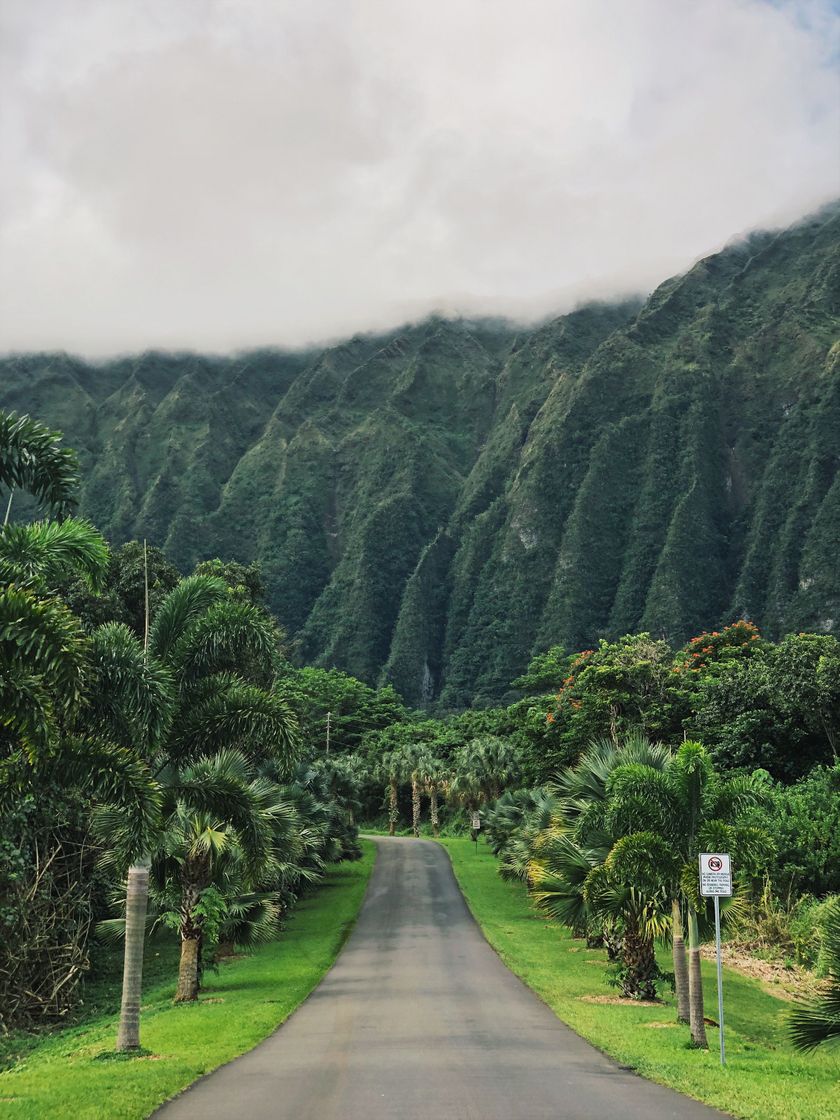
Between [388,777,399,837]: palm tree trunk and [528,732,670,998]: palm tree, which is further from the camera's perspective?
[388,777,399,837]: palm tree trunk

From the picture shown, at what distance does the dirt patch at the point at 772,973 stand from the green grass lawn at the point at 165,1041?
433 inches

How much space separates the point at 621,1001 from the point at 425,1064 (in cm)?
802

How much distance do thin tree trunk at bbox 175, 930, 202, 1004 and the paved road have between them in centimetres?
279

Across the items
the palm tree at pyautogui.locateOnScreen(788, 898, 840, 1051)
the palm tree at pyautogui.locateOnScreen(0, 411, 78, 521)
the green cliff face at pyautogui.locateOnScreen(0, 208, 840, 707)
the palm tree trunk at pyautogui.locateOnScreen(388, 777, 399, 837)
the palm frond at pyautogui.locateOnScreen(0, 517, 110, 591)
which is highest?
the green cliff face at pyautogui.locateOnScreen(0, 208, 840, 707)

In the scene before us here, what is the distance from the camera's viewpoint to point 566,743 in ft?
159

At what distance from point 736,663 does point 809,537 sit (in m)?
105

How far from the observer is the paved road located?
1116 centimetres

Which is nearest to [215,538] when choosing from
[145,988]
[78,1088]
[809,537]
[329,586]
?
[329,586]

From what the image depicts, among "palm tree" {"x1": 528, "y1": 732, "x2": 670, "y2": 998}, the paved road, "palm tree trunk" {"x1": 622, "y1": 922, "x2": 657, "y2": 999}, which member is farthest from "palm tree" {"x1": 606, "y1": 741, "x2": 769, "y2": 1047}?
"palm tree trunk" {"x1": 622, "y1": 922, "x2": 657, "y2": 999}

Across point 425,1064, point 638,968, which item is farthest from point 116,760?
point 638,968

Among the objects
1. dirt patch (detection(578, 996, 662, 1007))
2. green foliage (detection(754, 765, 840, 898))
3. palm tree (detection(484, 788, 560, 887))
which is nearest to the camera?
dirt patch (detection(578, 996, 662, 1007))

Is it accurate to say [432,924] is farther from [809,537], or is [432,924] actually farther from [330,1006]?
[809,537]

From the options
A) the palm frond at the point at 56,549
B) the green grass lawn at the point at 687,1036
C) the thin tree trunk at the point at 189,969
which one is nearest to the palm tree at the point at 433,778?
the green grass lawn at the point at 687,1036

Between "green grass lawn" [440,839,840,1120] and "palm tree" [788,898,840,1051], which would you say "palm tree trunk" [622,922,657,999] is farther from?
"palm tree" [788,898,840,1051]
